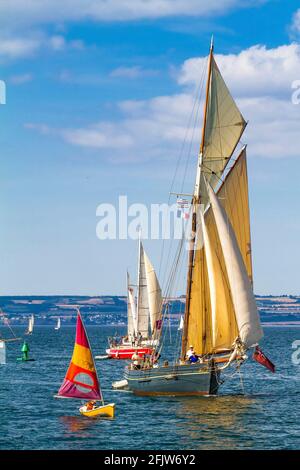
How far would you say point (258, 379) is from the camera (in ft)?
306

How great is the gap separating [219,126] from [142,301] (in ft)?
181

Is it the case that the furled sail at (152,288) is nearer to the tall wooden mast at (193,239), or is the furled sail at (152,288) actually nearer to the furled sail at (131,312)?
the furled sail at (131,312)

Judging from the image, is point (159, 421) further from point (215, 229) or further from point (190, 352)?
point (215, 229)

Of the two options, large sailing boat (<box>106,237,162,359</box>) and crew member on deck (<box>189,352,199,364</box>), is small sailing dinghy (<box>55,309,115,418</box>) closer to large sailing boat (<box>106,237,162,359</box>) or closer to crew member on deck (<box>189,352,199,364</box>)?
crew member on deck (<box>189,352,199,364</box>)

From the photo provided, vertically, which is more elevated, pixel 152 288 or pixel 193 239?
pixel 193 239

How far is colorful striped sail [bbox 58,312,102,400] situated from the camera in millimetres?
58000

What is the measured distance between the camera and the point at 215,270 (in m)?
67.4

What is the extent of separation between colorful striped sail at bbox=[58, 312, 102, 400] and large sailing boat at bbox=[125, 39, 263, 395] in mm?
11083

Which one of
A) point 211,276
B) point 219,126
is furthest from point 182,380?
point 219,126

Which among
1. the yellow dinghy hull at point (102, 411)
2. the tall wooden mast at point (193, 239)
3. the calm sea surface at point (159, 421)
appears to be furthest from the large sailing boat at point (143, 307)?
the yellow dinghy hull at point (102, 411)

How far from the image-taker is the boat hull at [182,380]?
6781cm

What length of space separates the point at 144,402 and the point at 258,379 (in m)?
27.5

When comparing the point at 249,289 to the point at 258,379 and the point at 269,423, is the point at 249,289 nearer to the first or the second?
the point at 269,423
